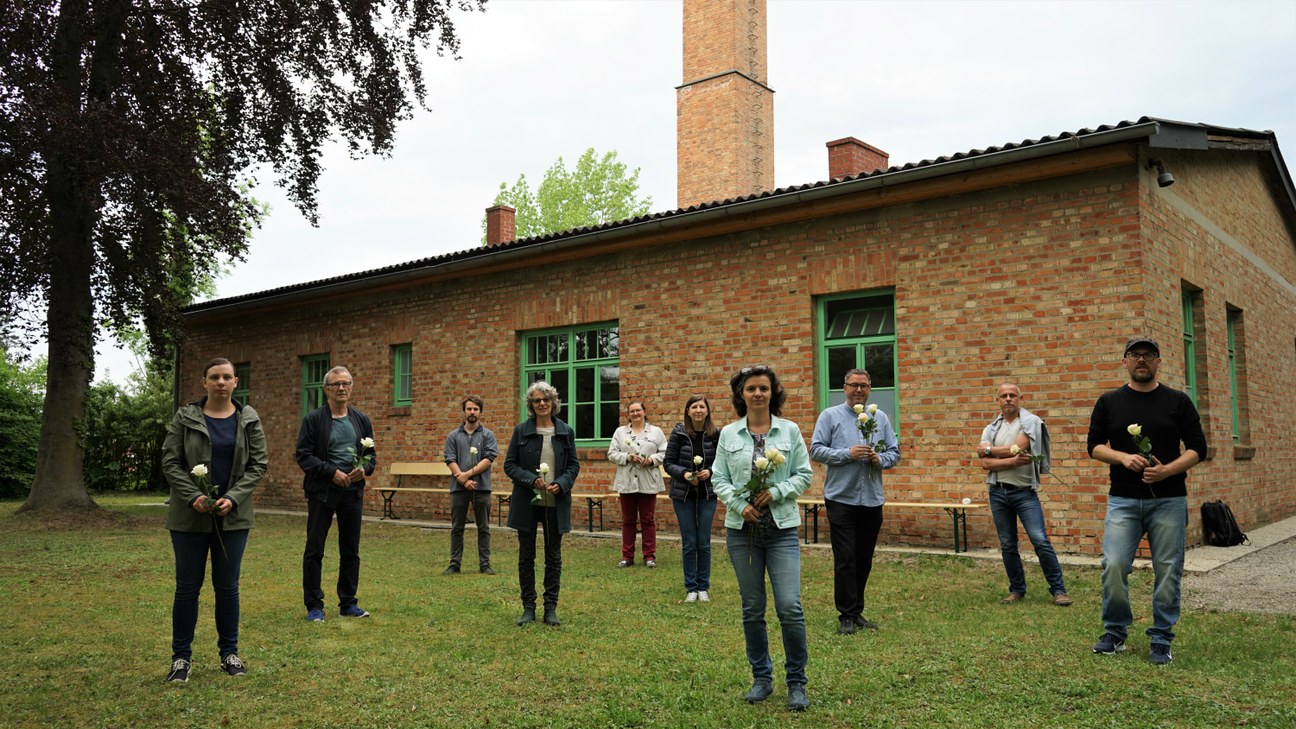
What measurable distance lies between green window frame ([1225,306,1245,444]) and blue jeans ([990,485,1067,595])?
24.7 feet

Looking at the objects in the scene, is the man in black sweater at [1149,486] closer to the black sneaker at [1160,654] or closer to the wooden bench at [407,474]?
the black sneaker at [1160,654]

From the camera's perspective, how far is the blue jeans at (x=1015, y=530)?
7.33 meters

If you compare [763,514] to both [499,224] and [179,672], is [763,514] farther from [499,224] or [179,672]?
[499,224]

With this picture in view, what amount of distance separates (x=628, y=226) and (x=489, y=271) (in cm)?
337

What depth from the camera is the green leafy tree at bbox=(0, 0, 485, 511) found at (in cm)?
1355

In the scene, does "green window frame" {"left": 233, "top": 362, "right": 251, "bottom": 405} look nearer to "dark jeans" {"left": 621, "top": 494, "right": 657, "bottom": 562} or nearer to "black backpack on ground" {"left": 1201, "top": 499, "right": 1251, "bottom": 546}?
"dark jeans" {"left": 621, "top": 494, "right": 657, "bottom": 562}

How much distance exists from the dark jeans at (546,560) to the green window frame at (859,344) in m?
5.40

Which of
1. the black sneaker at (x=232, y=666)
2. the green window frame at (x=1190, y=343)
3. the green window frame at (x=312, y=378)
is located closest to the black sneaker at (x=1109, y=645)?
the black sneaker at (x=232, y=666)

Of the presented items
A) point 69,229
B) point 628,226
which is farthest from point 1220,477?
point 69,229

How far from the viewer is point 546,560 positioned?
6.86 m

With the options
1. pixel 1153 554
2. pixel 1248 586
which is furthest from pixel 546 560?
pixel 1248 586

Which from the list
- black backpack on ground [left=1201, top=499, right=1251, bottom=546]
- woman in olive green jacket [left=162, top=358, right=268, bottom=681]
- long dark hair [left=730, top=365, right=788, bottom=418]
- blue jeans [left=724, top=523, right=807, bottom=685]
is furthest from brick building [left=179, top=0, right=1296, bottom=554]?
woman in olive green jacket [left=162, top=358, right=268, bottom=681]

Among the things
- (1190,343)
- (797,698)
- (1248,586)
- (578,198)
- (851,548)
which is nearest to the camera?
(797,698)

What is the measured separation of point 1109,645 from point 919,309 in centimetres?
571
